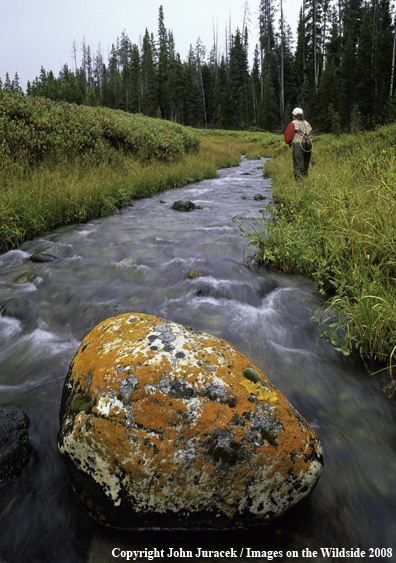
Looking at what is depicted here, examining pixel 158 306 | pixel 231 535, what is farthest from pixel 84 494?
pixel 158 306

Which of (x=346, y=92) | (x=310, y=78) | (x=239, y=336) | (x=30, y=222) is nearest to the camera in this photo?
(x=239, y=336)

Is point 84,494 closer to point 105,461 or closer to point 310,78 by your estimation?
point 105,461

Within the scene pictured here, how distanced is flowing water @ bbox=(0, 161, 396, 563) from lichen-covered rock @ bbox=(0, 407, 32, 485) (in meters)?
0.06

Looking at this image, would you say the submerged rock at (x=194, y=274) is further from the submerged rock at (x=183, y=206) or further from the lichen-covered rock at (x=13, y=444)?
the submerged rock at (x=183, y=206)

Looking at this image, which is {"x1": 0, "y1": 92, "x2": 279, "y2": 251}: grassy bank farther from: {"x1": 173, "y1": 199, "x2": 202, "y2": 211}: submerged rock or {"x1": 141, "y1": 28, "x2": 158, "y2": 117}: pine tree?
{"x1": 141, "y1": 28, "x2": 158, "y2": 117}: pine tree

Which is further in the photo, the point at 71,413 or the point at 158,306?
the point at 158,306

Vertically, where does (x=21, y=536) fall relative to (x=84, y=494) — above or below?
below

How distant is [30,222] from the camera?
242 inches

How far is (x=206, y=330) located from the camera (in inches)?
134

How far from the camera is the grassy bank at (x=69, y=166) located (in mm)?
6359

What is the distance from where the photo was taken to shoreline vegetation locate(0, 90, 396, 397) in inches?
117

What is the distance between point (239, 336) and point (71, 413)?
6.48ft

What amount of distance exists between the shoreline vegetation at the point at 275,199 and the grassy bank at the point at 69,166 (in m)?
0.03

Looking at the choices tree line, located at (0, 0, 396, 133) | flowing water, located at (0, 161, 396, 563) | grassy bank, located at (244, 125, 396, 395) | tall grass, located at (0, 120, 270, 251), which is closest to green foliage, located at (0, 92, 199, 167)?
tall grass, located at (0, 120, 270, 251)
